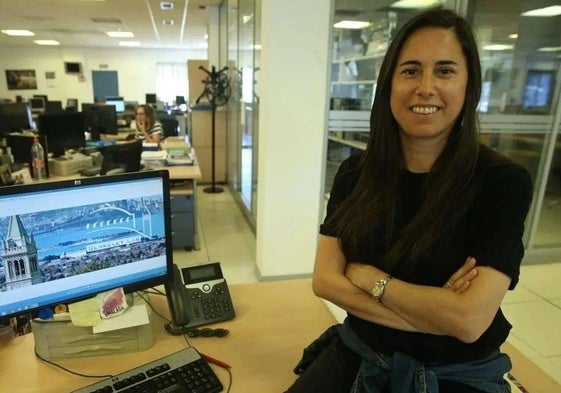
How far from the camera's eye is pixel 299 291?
157 cm

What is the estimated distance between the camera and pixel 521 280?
3635 millimetres

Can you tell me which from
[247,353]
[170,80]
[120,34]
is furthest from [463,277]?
A: [170,80]

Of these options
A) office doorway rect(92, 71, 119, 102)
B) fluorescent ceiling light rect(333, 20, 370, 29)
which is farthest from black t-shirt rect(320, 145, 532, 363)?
office doorway rect(92, 71, 119, 102)

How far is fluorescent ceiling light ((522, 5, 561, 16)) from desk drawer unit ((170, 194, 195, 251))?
355 cm

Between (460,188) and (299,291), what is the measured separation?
717mm

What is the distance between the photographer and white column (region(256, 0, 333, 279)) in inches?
114

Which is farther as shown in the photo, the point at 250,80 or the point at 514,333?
the point at 250,80

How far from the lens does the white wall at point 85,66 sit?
13977 millimetres

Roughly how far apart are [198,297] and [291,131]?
1920 millimetres

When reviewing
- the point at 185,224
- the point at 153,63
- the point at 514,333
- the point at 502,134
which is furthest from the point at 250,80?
the point at 153,63

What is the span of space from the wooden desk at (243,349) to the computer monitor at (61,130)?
3.24 metres

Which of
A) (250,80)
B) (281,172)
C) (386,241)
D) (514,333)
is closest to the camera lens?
(386,241)

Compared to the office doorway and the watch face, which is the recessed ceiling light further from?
the office doorway

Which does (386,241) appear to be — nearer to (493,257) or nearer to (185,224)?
(493,257)
